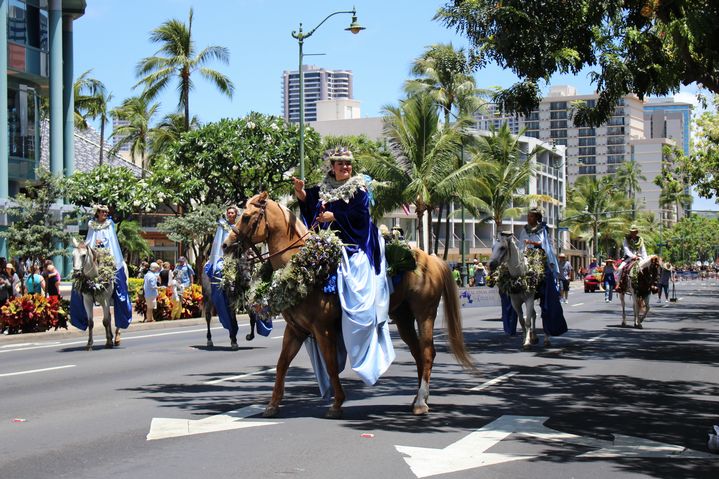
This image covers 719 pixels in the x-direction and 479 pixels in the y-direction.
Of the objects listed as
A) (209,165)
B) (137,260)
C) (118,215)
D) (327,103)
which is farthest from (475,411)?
(327,103)

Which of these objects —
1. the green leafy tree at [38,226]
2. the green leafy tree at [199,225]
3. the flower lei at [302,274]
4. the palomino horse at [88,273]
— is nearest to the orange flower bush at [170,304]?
the green leafy tree at [38,226]

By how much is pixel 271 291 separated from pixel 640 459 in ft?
12.3

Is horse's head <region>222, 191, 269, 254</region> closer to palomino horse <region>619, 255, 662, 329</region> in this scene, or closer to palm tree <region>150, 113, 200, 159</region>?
palomino horse <region>619, 255, 662, 329</region>

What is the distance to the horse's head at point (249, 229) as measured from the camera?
9352 millimetres

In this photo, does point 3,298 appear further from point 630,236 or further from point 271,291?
point 271,291

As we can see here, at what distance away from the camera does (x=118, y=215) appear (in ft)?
112

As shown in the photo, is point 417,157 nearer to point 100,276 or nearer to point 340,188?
point 100,276

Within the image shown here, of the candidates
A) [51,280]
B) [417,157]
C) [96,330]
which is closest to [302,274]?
[96,330]

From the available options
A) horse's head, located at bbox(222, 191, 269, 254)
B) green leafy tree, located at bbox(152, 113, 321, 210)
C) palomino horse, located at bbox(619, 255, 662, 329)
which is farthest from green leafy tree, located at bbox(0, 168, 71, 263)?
horse's head, located at bbox(222, 191, 269, 254)

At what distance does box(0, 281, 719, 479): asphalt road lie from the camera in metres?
7.36

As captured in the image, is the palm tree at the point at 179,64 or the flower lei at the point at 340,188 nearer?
the flower lei at the point at 340,188

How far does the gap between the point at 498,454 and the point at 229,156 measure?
30846 mm

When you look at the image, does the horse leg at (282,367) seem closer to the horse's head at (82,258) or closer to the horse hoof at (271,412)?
the horse hoof at (271,412)

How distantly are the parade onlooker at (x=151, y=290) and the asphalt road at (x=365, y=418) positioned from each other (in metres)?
9.58
